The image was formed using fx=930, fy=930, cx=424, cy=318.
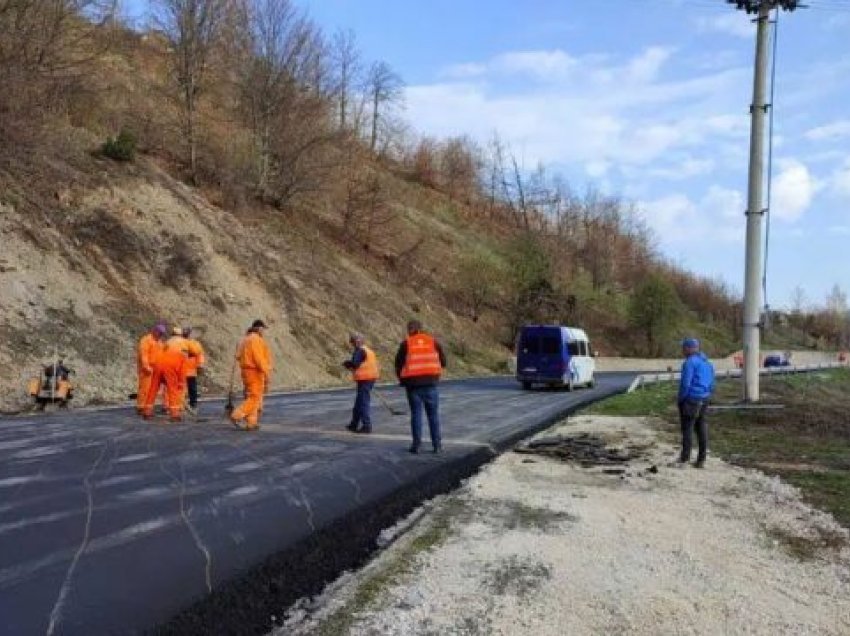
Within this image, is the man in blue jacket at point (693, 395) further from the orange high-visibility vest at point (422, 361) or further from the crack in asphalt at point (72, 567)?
the crack in asphalt at point (72, 567)

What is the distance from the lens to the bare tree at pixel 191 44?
45.2 metres

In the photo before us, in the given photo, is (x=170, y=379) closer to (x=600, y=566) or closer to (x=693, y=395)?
(x=693, y=395)

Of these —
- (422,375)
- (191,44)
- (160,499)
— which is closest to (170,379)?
(422,375)

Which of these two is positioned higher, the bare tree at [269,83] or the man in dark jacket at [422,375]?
the bare tree at [269,83]

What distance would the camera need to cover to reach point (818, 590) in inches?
272

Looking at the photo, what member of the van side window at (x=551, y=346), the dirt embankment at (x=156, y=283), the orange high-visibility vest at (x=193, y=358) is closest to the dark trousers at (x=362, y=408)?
the orange high-visibility vest at (x=193, y=358)

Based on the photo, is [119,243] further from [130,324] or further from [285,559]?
[285,559]

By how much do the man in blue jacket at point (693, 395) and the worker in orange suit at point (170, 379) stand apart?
878 centimetres

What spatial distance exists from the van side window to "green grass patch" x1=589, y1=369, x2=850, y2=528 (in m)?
3.77

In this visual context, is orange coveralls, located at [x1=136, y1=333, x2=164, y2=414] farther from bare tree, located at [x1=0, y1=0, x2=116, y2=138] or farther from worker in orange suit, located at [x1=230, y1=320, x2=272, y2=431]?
bare tree, located at [x1=0, y1=0, x2=116, y2=138]

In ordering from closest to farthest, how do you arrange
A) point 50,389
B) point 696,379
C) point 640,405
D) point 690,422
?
point 690,422 < point 696,379 < point 50,389 < point 640,405

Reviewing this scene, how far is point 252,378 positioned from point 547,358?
62.5ft

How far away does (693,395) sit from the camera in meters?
13.8

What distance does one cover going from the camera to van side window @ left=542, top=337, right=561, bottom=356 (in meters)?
33.2
